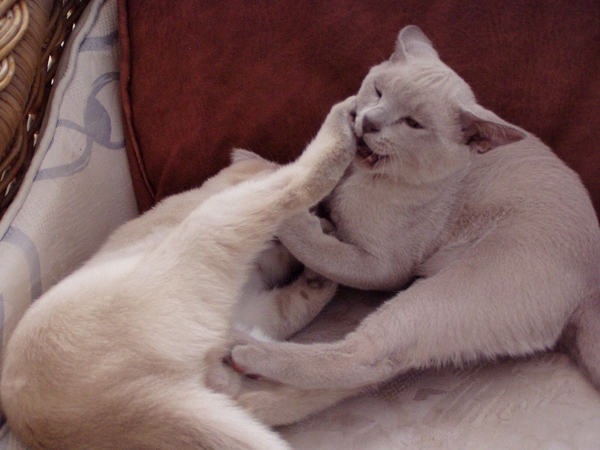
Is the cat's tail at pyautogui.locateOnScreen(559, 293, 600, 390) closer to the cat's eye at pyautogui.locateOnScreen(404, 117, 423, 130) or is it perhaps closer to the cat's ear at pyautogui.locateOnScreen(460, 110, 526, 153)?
the cat's ear at pyautogui.locateOnScreen(460, 110, 526, 153)

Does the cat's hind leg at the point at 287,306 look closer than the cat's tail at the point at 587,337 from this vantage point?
No

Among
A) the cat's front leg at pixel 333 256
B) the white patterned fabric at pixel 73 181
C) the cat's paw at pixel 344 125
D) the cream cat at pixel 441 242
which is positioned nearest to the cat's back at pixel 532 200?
the cream cat at pixel 441 242

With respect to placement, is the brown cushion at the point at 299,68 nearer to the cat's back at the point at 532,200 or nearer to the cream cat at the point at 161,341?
the cat's back at the point at 532,200

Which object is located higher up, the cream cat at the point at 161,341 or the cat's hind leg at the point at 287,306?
the cream cat at the point at 161,341

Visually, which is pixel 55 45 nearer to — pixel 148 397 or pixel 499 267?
pixel 148 397

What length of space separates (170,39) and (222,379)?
928 mm

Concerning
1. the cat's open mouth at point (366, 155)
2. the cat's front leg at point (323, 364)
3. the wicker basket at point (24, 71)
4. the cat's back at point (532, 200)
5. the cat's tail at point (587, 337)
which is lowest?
the cat's tail at point (587, 337)

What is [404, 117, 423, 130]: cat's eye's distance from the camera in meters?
1.07

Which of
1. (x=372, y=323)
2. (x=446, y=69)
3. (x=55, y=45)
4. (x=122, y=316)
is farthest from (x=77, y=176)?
(x=446, y=69)

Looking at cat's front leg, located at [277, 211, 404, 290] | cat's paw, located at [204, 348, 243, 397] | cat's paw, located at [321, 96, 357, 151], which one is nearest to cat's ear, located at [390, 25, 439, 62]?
cat's paw, located at [321, 96, 357, 151]

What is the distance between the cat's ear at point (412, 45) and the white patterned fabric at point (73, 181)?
2.62 ft

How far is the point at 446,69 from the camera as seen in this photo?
1131mm

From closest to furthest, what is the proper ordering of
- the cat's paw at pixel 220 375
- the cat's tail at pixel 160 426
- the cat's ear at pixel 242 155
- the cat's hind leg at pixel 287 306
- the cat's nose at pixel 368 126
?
1. the cat's tail at pixel 160 426
2. the cat's paw at pixel 220 375
3. the cat's nose at pixel 368 126
4. the cat's hind leg at pixel 287 306
5. the cat's ear at pixel 242 155

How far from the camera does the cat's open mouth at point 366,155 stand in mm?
1090
